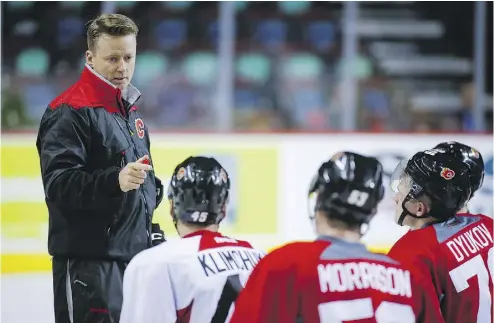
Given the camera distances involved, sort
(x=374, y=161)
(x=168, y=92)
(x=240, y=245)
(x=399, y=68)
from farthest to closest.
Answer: (x=399, y=68) < (x=168, y=92) < (x=240, y=245) < (x=374, y=161)

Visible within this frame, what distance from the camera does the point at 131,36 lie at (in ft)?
10.3

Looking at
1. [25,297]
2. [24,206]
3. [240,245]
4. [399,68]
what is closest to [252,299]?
[240,245]

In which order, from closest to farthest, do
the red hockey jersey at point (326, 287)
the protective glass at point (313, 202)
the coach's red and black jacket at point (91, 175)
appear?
the red hockey jersey at point (326, 287) < the protective glass at point (313, 202) < the coach's red and black jacket at point (91, 175)

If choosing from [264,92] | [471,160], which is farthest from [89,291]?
[264,92]

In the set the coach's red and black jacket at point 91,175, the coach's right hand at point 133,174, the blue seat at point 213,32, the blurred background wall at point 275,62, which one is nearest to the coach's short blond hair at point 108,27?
the coach's red and black jacket at point 91,175

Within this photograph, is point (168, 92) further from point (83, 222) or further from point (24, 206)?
point (83, 222)

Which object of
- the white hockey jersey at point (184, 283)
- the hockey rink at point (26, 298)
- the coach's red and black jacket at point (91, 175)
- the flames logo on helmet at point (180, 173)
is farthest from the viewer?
the hockey rink at point (26, 298)

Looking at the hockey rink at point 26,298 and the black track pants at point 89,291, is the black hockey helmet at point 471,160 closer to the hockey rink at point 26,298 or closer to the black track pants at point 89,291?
the black track pants at point 89,291

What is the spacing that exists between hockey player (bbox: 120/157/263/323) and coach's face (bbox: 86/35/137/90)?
0.72 m

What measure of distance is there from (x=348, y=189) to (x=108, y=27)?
3.96ft

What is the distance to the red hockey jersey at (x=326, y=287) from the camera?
215 cm

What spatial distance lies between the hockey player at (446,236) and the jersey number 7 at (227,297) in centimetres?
52

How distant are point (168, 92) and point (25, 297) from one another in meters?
2.81

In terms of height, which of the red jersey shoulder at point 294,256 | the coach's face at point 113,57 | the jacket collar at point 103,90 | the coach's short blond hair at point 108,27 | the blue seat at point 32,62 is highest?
the blue seat at point 32,62
